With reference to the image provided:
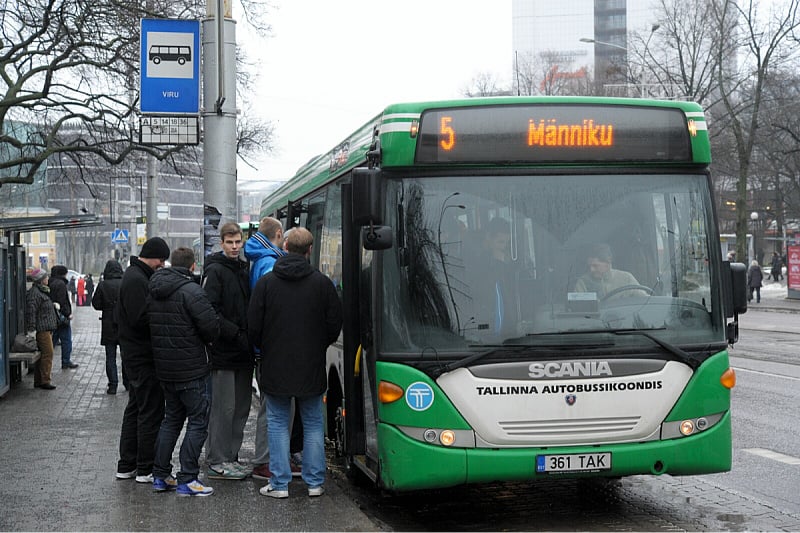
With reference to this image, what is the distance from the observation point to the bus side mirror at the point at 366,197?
655cm

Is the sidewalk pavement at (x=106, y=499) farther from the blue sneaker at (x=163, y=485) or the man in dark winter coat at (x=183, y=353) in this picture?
the man in dark winter coat at (x=183, y=353)

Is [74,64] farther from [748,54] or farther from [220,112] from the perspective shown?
[748,54]

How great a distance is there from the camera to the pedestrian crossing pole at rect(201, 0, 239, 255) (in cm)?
1105

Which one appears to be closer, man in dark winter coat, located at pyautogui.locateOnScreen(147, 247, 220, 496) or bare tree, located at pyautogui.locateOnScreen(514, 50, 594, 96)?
man in dark winter coat, located at pyautogui.locateOnScreen(147, 247, 220, 496)

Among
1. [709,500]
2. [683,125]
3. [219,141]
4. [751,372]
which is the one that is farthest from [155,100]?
[751,372]

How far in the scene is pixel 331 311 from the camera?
743 cm

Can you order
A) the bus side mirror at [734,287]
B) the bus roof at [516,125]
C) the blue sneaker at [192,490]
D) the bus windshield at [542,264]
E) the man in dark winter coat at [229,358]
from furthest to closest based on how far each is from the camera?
the man in dark winter coat at [229,358], the blue sneaker at [192,490], the bus side mirror at [734,287], the bus roof at [516,125], the bus windshield at [542,264]

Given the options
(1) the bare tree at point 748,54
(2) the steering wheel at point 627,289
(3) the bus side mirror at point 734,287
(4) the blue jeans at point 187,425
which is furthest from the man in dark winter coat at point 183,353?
(1) the bare tree at point 748,54

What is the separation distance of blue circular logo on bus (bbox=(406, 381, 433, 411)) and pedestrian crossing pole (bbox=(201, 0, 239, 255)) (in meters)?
4.93

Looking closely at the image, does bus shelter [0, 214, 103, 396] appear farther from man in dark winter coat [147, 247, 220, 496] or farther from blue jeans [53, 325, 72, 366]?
man in dark winter coat [147, 247, 220, 496]

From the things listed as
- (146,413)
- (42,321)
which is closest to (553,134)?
(146,413)

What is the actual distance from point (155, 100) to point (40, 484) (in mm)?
4570

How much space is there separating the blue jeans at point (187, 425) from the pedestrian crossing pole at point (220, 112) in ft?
11.0

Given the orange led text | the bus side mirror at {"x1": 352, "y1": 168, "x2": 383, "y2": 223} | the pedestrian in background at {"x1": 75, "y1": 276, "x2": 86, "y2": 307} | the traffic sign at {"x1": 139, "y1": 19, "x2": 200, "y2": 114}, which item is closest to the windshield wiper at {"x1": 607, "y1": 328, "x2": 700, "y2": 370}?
the orange led text
